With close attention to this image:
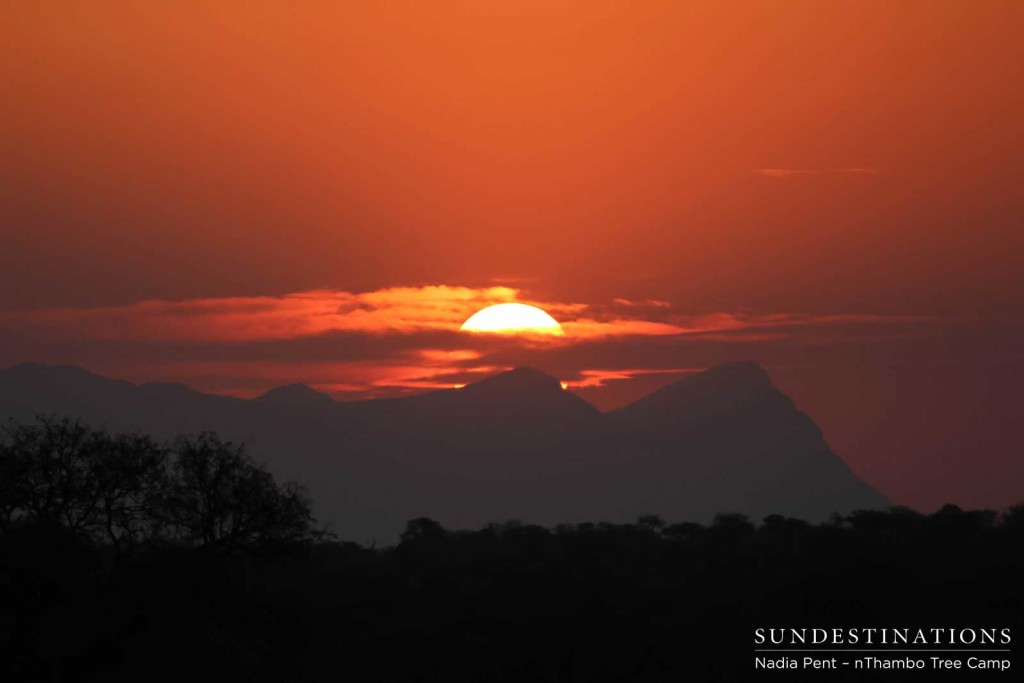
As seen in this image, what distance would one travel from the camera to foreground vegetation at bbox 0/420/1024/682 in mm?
64062

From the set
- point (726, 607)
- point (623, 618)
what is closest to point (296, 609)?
point (623, 618)

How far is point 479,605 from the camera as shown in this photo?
10850 centimetres

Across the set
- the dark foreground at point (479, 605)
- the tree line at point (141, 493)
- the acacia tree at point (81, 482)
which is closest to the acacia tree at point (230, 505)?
the tree line at point (141, 493)

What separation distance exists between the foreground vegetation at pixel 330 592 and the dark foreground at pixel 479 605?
0.58 ft

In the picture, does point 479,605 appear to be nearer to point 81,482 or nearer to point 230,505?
point 230,505

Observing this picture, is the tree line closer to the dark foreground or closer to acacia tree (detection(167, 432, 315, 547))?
acacia tree (detection(167, 432, 315, 547))

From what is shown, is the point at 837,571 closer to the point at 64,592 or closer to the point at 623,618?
the point at 623,618

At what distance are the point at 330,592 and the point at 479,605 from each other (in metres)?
14.1

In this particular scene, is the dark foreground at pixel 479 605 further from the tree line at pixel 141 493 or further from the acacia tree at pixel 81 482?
the acacia tree at pixel 81 482

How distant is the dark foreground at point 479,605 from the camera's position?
208ft

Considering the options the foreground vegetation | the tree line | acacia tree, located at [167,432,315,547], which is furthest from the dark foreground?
the tree line

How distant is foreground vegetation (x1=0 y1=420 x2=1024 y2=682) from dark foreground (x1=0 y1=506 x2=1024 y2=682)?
18cm

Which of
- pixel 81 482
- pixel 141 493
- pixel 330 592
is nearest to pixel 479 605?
pixel 330 592

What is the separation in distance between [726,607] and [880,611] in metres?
10.7
